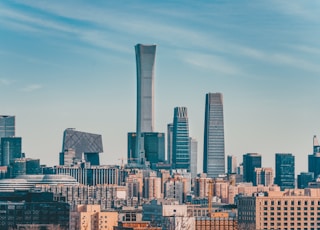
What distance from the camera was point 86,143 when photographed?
100000mm

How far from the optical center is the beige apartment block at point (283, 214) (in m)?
44.3

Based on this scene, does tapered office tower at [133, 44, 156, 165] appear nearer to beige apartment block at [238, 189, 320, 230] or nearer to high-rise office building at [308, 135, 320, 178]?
high-rise office building at [308, 135, 320, 178]

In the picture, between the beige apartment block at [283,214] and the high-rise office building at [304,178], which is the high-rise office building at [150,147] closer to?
the high-rise office building at [304,178]

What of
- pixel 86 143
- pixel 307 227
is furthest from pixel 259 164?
pixel 307 227

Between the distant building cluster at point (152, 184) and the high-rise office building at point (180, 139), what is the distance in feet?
0.23

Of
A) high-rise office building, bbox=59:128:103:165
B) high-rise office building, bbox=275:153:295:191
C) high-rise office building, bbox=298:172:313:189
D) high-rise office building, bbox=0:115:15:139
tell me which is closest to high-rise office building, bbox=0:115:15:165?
high-rise office building, bbox=0:115:15:139

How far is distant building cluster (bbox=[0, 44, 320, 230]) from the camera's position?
4362cm

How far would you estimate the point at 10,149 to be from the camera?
93125 millimetres

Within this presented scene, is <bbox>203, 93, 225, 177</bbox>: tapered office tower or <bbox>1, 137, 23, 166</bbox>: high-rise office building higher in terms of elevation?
<bbox>203, 93, 225, 177</bbox>: tapered office tower

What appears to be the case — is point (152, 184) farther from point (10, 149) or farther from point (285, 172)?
point (10, 149)

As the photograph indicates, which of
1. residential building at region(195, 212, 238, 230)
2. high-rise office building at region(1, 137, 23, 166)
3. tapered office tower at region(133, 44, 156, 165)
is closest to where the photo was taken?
residential building at region(195, 212, 238, 230)

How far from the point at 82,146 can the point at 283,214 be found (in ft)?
191

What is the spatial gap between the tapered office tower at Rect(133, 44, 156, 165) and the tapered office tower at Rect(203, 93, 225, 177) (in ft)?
13.2

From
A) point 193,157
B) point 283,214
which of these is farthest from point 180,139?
point 283,214
